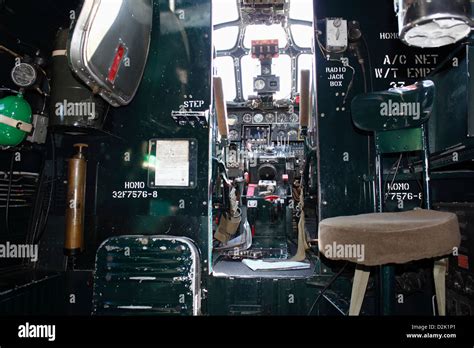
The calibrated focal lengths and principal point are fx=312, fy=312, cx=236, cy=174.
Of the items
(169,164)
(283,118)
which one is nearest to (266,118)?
(283,118)

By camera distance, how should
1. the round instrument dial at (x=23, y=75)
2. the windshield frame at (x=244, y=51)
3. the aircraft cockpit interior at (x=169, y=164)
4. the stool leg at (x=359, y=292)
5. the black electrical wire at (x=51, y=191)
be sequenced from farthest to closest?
the windshield frame at (x=244, y=51)
the black electrical wire at (x=51, y=191)
the round instrument dial at (x=23, y=75)
the aircraft cockpit interior at (x=169, y=164)
the stool leg at (x=359, y=292)

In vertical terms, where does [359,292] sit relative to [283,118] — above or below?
below

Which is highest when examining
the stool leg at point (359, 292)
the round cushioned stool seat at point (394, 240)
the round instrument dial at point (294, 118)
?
the round instrument dial at point (294, 118)

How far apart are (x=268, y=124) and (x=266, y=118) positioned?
0.17m

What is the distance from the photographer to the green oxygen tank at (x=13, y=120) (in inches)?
90.3

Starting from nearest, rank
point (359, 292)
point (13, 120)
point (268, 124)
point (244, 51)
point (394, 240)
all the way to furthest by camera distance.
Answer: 1. point (394, 240)
2. point (359, 292)
3. point (13, 120)
4. point (268, 124)
5. point (244, 51)

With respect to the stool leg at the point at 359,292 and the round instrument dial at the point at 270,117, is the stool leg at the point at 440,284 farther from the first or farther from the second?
the round instrument dial at the point at 270,117

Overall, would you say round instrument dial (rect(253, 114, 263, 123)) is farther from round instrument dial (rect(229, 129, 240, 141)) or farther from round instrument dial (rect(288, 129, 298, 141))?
round instrument dial (rect(288, 129, 298, 141))

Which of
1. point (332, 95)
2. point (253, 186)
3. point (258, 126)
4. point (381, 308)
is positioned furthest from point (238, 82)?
point (381, 308)

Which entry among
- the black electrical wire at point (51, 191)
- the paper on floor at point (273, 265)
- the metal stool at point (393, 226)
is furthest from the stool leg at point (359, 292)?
the black electrical wire at point (51, 191)

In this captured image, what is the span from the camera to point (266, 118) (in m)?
6.65

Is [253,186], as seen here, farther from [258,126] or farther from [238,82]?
[238,82]

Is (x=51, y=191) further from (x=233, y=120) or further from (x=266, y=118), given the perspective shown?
(x=266, y=118)

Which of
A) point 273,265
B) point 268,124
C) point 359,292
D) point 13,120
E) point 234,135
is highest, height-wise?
point 268,124
